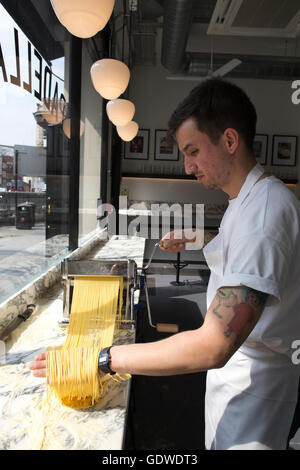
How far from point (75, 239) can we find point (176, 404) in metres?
1.41

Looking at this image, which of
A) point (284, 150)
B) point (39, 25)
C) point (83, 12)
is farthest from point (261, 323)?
point (284, 150)

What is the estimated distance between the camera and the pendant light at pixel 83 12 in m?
1.06

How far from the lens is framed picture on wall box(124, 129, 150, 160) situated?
8.41 metres

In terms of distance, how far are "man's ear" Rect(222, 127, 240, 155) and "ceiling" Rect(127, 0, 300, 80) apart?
381 cm

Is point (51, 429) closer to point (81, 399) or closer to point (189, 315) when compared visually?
point (81, 399)

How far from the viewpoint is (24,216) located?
72.9 inches

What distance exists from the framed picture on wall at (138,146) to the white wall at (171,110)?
0.34 ft

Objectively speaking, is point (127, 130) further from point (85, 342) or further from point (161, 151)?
point (161, 151)

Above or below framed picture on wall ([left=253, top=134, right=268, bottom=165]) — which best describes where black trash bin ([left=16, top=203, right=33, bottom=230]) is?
below

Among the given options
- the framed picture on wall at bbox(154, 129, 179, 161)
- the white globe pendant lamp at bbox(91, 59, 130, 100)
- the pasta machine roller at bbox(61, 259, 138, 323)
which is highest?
the framed picture on wall at bbox(154, 129, 179, 161)

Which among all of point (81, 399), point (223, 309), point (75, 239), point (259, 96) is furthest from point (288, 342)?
point (259, 96)
